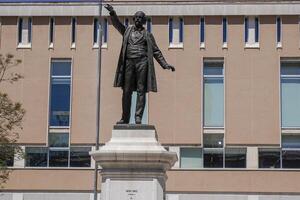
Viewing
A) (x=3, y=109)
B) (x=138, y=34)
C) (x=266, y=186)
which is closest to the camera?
(x=138, y=34)

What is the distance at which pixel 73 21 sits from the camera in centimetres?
5172

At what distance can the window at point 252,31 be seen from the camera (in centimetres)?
5072

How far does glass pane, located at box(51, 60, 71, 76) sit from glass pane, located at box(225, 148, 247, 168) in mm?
11035

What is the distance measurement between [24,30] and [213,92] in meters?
12.5

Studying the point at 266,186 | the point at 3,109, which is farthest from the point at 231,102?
the point at 3,109

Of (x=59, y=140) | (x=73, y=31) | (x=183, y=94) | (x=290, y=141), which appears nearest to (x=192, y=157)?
(x=183, y=94)

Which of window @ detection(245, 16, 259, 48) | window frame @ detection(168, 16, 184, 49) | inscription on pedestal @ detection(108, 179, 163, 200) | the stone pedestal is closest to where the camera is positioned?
the stone pedestal

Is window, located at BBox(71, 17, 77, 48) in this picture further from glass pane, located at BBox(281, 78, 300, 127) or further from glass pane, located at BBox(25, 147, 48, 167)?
glass pane, located at BBox(281, 78, 300, 127)

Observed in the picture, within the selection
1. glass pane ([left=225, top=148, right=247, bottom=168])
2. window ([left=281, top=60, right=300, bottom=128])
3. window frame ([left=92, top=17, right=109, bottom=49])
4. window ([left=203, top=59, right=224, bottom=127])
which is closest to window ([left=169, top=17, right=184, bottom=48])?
window ([left=203, top=59, right=224, bottom=127])

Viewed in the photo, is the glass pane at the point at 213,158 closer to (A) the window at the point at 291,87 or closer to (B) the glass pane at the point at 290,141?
(B) the glass pane at the point at 290,141

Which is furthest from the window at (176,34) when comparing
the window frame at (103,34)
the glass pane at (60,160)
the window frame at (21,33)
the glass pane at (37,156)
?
the glass pane at (37,156)

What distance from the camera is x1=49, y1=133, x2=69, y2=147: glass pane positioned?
5062 centimetres

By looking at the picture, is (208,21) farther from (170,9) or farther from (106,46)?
(106,46)

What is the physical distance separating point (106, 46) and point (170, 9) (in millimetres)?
4570
